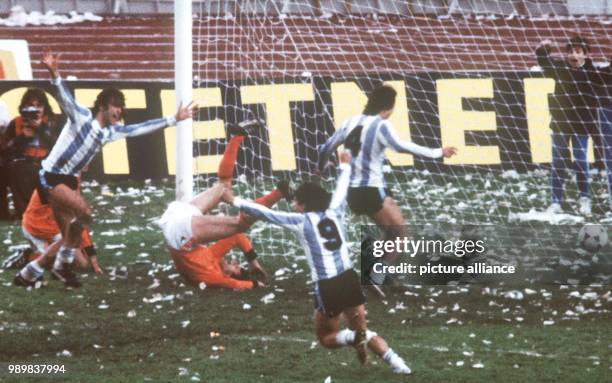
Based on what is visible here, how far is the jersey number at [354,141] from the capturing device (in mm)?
8766

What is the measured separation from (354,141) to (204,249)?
3.86 feet

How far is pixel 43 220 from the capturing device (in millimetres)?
9328

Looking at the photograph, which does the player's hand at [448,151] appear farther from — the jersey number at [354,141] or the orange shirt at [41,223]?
the orange shirt at [41,223]

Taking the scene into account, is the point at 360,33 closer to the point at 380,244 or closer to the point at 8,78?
the point at 8,78

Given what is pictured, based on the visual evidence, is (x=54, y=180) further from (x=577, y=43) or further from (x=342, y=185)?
(x=577, y=43)

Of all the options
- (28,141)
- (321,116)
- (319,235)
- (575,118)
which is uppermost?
(321,116)

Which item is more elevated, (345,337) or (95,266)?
(95,266)

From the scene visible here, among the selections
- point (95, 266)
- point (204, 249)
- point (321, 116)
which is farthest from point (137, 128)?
point (321, 116)

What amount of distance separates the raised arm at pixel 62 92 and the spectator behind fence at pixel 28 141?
4.35 feet

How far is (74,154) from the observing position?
27.6ft

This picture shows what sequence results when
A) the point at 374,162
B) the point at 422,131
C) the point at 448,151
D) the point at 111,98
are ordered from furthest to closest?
1. the point at 422,131
2. the point at 374,162
3. the point at 111,98
4. the point at 448,151

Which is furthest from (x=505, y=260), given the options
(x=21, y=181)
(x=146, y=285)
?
(x=21, y=181)

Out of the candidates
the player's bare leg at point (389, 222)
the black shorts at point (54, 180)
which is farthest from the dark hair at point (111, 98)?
the player's bare leg at point (389, 222)

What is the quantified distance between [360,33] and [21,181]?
7344 mm
